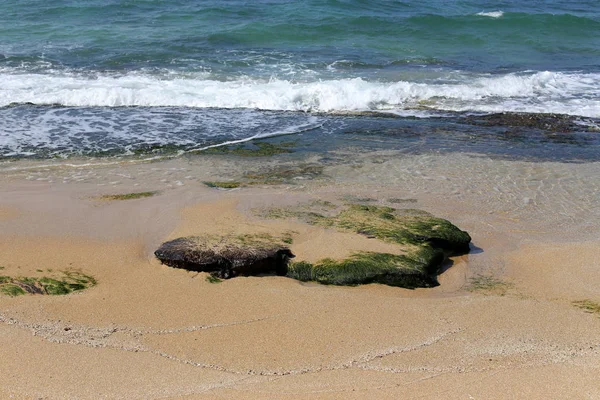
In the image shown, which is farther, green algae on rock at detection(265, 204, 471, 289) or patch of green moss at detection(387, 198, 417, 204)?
patch of green moss at detection(387, 198, 417, 204)

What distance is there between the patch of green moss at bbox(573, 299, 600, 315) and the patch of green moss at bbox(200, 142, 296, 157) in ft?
17.7

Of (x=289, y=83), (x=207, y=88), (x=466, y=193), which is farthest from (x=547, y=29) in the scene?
A: (x=466, y=193)

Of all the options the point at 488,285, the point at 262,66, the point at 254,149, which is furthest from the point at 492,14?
the point at 488,285

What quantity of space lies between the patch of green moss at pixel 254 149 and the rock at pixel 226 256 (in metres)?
4.02

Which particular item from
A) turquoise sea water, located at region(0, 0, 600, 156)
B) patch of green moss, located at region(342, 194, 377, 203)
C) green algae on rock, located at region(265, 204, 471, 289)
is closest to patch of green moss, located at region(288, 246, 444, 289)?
green algae on rock, located at region(265, 204, 471, 289)

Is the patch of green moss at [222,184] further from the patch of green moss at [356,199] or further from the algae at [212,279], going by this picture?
the algae at [212,279]

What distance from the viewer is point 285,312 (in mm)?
4855

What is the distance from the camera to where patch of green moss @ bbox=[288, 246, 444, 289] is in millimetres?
5418

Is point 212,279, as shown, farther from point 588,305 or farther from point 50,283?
point 588,305

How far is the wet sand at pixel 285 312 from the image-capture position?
4008mm

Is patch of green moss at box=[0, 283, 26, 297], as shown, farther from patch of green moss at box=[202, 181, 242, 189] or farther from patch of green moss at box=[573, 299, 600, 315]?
patch of green moss at box=[573, 299, 600, 315]

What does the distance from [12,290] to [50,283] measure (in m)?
0.29

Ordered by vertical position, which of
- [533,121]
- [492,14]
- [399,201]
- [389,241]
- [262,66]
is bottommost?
[399,201]

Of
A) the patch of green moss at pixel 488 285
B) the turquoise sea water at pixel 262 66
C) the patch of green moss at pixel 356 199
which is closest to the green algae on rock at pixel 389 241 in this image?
the patch of green moss at pixel 488 285
